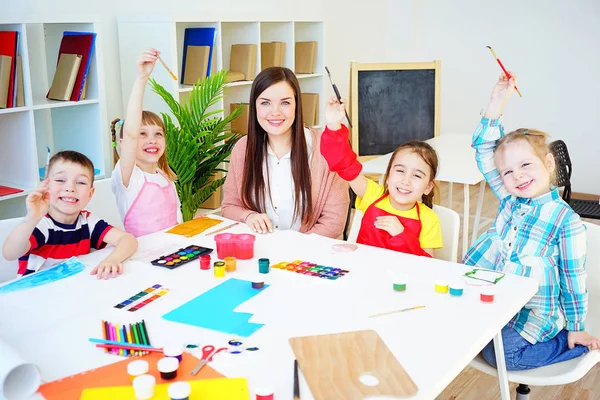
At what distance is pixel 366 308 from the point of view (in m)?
1.42

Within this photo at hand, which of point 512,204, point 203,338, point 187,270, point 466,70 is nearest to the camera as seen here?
point 203,338

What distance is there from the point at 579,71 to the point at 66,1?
13.8ft

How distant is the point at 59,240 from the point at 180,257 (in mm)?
384

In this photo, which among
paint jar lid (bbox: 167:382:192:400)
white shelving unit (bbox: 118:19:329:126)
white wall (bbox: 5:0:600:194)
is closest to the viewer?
paint jar lid (bbox: 167:382:192:400)

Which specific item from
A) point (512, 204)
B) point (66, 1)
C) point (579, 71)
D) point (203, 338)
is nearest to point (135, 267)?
point (203, 338)

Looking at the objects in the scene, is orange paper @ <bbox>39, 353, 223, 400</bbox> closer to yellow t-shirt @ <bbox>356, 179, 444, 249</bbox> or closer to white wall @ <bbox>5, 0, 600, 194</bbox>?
yellow t-shirt @ <bbox>356, 179, 444, 249</bbox>

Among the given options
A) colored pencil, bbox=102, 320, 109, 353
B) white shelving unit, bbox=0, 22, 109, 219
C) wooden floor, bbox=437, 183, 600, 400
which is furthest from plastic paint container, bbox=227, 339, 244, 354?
white shelving unit, bbox=0, 22, 109, 219

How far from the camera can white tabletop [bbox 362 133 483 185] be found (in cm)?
310

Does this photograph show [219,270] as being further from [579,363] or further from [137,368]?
[579,363]

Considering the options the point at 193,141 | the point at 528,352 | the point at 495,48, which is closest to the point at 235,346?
the point at 528,352

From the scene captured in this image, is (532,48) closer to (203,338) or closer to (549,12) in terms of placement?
(549,12)

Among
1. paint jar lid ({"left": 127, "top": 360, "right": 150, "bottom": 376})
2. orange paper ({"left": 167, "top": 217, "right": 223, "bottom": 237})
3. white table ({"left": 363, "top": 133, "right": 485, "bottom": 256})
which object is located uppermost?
white table ({"left": 363, "top": 133, "right": 485, "bottom": 256})

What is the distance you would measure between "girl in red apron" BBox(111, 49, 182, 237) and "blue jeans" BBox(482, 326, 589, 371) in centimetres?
121

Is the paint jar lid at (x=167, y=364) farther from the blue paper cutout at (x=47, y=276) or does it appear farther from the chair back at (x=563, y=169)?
the chair back at (x=563, y=169)
